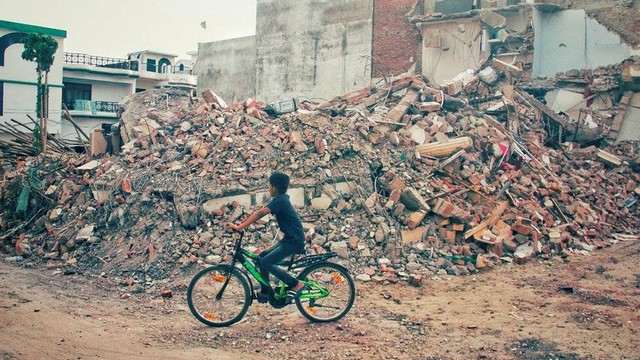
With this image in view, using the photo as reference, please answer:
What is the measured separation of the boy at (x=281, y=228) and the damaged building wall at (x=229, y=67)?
24410 mm

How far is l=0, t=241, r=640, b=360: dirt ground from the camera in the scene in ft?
18.8

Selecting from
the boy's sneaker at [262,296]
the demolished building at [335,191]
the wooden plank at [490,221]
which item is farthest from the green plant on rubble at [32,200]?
the wooden plank at [490,221]

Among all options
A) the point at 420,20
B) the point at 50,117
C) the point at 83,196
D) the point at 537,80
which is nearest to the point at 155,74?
the point at 50,117

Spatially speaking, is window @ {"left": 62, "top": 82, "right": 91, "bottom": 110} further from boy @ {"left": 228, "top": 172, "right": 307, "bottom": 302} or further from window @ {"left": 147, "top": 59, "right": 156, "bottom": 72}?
boy @ {"left": 228, "top": 172, "right": 307, "bottom": 302}

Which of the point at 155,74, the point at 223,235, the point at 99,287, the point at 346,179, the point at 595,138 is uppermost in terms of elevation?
the point at 155,74

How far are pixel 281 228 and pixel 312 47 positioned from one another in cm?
2250

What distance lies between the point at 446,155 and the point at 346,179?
2.44 metres

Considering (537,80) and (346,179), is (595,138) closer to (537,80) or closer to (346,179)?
(537,80)

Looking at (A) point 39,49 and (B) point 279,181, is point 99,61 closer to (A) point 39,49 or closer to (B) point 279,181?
(A) point 39,49

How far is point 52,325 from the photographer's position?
21.0ft

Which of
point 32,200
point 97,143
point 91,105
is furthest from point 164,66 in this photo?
point 32,200

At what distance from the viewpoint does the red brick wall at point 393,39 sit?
24.4 m

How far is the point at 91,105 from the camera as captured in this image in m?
35.4

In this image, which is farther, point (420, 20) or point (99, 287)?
point (420, 20)
